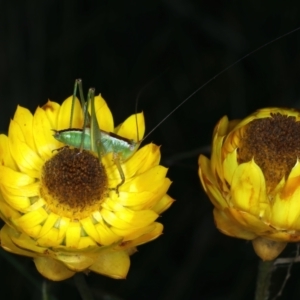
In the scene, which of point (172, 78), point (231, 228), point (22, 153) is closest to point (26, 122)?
point (22, 153)

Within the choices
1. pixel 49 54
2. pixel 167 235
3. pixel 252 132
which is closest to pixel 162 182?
pixel 252 132

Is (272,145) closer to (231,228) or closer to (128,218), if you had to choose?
(231,228)

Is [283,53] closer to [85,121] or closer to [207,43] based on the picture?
[207,43]

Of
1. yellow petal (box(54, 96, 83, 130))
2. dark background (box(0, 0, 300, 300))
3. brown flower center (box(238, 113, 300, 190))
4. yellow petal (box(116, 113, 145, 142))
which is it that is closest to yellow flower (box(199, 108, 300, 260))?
brown flower center (box(238, 113, 300, 190))

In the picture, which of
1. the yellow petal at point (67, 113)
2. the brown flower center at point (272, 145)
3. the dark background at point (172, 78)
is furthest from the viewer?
the dark background at point (172, 78)

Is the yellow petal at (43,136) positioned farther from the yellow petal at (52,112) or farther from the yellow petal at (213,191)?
the yellow petal at (213,191)

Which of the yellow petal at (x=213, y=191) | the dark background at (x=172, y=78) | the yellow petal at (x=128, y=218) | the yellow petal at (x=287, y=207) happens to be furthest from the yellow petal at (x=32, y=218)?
the dark background at (x=172, y=78)
